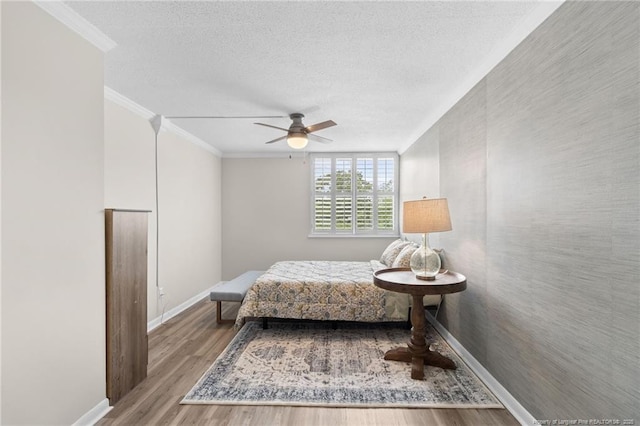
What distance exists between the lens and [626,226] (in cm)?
132

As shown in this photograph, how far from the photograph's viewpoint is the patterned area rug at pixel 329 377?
228 centimetres

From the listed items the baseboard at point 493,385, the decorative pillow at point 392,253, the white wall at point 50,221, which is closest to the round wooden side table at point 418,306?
the baseboard at point 493,385

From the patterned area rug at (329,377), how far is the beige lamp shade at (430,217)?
3.83 ft

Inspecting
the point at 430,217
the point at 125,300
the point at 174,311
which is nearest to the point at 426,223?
the point at 430,217

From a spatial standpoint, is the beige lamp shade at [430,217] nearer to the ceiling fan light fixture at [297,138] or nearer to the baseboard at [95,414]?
the ceiling fan light fixture at [297,138]

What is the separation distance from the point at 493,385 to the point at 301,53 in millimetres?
2748

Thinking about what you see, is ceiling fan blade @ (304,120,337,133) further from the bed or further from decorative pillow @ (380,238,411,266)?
decorative pillow @ (380,238,411,266)

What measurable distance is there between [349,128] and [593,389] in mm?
3622

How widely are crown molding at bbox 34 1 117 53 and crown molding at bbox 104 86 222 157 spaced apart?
978mm

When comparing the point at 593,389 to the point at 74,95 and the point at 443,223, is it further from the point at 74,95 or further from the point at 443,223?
the point at 74,95

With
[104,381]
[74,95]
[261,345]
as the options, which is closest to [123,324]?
[104,381]

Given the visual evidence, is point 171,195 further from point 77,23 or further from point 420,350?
point 420,350

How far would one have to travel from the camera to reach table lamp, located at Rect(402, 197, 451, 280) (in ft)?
8.66

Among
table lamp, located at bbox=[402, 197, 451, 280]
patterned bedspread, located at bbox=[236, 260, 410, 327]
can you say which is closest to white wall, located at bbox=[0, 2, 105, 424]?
patterned bedspread, located at bbox=[236, 260, 410, 327]
